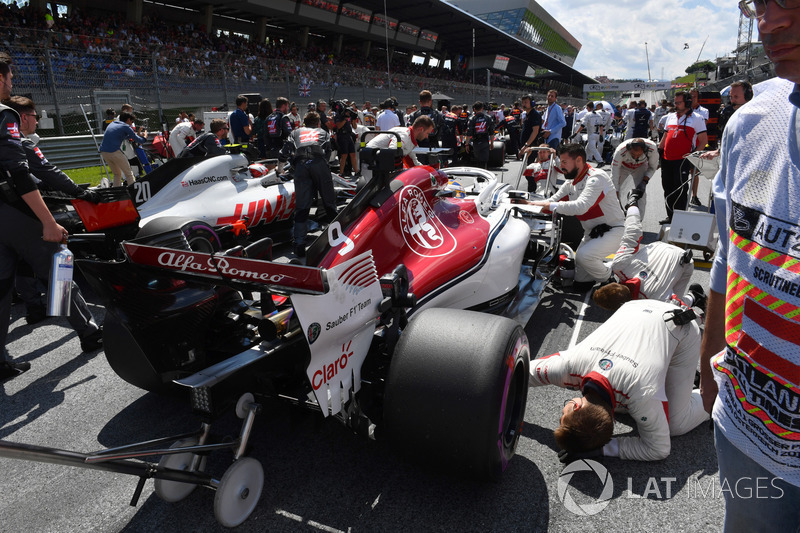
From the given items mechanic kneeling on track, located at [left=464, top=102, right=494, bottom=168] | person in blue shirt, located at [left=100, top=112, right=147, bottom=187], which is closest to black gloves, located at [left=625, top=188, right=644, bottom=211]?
mechanic kneeling on track, located at [left=464, top=102, right=494, bottom=168]

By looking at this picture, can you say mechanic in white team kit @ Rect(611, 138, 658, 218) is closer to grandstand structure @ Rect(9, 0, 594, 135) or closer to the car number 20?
the car number 20

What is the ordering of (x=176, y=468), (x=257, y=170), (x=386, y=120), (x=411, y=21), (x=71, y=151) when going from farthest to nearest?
(x=411, y=21)
(x=71, y=151)
(x=386, y=120)
(x=257, y=170)
(x=176, y=468)

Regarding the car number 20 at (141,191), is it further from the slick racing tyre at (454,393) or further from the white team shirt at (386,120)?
the white team shirt at (386,120)

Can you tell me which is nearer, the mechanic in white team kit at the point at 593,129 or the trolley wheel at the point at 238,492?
the trolley wheel at the point at 238,492

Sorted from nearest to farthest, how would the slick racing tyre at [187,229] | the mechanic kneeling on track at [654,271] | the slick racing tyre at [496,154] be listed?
the slick racing tyre at [187,229], the mechanic kneeling on track at [654,271], the slick racing tyre at [496,154]

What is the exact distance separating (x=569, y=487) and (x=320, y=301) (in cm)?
147

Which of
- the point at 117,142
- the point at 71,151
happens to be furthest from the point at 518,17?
the point at 117,142

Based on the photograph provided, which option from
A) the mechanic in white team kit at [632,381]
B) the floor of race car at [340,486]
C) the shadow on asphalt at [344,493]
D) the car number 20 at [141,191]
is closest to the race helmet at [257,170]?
the car number 20 at [141,191]

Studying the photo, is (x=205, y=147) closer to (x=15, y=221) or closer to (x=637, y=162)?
(x=15, y=221)

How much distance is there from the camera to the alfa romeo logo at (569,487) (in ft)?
7.27

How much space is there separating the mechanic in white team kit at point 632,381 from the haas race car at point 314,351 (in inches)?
11.8

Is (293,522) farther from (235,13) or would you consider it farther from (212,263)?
(235,13)

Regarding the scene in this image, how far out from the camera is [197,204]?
5668mm

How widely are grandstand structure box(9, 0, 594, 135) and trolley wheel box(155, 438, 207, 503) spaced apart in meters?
10.7
